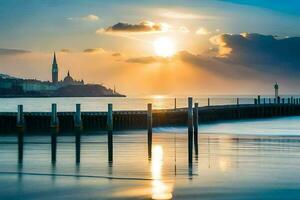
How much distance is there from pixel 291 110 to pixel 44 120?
51720 millimetres

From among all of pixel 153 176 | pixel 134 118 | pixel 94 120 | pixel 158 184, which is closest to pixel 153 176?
pixel 153 176

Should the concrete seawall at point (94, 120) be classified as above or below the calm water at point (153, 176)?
above

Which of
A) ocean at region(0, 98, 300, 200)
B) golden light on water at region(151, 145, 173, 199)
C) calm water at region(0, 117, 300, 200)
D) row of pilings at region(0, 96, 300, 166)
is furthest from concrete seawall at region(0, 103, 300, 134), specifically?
golden light on water at region(151, 145, 173, 199)

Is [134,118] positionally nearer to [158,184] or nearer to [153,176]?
[153,176]

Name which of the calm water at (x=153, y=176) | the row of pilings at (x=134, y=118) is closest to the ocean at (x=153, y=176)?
the calm water at (x=153, y=176)

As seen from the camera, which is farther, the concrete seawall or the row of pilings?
the concrete seawall

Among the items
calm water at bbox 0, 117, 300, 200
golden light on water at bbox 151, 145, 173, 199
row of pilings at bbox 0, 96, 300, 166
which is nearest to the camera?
golden light on water at bbox 151, 145, 173, 199

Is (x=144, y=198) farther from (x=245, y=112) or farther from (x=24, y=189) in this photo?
(x=245, y=112)

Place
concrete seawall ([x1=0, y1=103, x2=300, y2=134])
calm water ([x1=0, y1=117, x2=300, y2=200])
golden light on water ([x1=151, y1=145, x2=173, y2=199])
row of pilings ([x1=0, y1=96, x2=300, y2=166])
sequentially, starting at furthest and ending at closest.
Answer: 1. concrete seawall ([x1=0, y1=103, x2=300, y2=134])
2. row of pilings ([x1=0, y1=96, x2=300, y2=166])
3. calm water ([x1=0, y1=117, x2=300, y2=200])
4. golden light on water ([x1=151, y1=145, x2=173, y2=199])

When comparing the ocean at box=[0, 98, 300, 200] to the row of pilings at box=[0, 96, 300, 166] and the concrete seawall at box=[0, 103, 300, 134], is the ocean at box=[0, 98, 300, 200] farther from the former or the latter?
the concrete seawall at box=[0, 103, 300, 134]

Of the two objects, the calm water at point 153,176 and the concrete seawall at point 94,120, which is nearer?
the calm water at point 153,176

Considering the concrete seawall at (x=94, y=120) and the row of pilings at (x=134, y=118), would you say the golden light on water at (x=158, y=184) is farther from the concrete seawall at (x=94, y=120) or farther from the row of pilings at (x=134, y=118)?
the concrete seawall at (x=94, y=120)

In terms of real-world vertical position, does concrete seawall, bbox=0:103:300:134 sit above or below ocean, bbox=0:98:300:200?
above

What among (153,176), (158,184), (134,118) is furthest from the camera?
(134,118)
